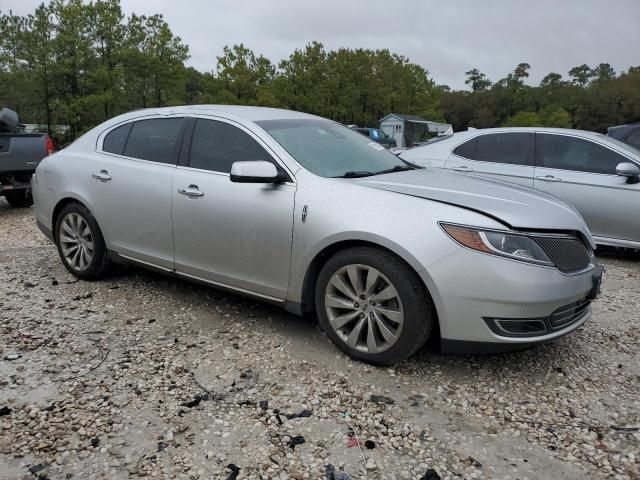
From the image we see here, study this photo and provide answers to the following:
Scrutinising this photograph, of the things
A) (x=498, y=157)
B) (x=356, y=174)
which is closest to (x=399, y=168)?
(x=356, y=174)

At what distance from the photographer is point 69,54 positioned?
25.0m

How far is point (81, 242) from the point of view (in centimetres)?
465

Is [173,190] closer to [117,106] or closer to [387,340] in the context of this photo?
[387,340]

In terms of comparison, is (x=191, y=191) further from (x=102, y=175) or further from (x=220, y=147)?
(x=102, y=175)

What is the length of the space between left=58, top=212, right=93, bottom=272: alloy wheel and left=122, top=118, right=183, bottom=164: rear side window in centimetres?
81

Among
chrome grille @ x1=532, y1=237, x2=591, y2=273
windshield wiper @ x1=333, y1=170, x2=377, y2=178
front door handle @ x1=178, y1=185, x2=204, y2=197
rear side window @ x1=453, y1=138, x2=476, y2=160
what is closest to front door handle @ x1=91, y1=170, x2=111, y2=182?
front door handle @ x1=178, y1=185, x2=204, y2=197

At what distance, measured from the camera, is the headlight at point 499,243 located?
2787mm

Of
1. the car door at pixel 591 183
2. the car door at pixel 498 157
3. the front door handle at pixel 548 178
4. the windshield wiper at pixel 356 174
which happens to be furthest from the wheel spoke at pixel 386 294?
the front door handle at pixel 548 178

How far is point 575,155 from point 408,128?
121 ft

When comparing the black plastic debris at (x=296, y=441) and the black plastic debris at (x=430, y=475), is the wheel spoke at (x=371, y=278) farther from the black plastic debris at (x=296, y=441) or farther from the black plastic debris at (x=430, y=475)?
the black plastic debris at (x=430, y=475)

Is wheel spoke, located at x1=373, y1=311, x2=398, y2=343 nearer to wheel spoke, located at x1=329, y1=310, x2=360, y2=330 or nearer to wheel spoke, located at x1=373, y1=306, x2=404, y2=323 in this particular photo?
wheel spoke, located at x1=373, y1=306, x2=404, y2=323

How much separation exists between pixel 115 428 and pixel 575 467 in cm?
220

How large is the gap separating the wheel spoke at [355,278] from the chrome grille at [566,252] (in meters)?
1.03

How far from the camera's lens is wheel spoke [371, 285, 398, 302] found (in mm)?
2979
